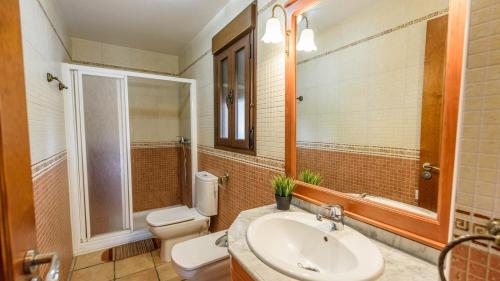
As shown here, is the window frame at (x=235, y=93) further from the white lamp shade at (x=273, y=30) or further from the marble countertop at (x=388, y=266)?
the marble countertop at (x=388, y=266)

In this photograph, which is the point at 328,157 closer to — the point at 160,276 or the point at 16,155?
the point at 16,155

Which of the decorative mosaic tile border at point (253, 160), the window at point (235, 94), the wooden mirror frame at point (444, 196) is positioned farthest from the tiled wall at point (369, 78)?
the window at point (235, 94)

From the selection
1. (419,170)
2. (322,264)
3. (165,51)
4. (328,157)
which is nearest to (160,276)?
(322,264)

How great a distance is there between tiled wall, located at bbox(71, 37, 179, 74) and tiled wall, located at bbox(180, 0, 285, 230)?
0.78m

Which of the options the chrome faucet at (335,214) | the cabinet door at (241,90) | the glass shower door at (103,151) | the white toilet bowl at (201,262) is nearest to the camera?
the chrome faucet at (335,214)

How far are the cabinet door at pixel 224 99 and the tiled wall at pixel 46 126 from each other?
1.25 meters

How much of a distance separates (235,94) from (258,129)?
455 millimetres

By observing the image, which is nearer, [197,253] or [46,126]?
[46,126]

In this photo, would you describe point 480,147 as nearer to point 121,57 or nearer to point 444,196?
point 444,196

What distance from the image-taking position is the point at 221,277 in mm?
1521

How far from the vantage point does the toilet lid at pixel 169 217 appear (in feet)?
6.81

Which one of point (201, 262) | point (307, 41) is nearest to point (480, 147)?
point (307, 41)

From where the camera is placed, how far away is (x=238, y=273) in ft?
2.85

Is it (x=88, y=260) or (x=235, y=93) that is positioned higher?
(x=235, y=93)
